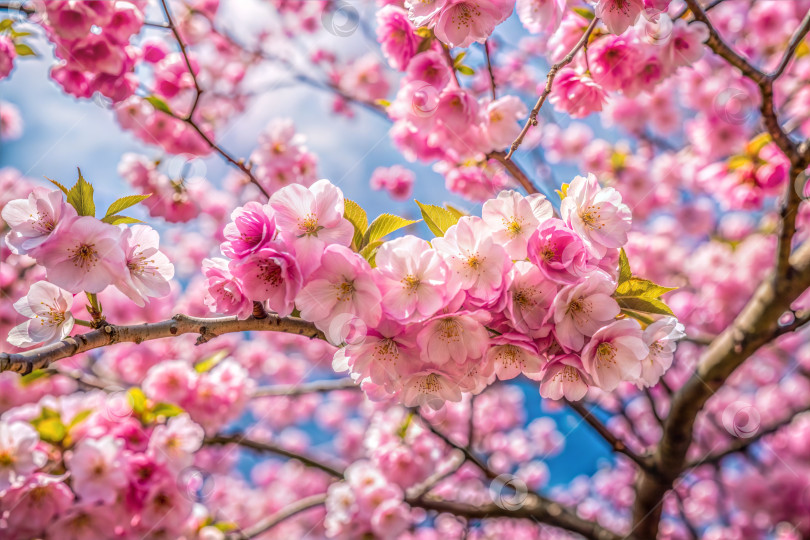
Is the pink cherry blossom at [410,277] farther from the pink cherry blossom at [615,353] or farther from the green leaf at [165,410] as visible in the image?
the green leaf at [165,410]

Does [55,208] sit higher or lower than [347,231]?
lower

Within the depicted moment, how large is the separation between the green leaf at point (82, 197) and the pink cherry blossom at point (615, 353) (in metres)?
1.00

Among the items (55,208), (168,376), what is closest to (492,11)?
(55,208)

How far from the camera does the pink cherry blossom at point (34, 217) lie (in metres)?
0.98

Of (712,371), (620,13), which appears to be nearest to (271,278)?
(620,13)

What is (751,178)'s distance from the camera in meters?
2.53

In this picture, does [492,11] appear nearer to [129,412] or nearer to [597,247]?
[597,247]

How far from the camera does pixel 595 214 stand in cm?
100

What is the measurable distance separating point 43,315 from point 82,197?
262mm

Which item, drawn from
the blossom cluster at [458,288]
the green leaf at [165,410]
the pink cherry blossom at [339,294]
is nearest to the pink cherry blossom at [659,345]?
the blossom cluster at [458,288]

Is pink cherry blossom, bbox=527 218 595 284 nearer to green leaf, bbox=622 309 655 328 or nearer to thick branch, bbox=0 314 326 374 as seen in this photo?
green leaf, bbox=622 309 655 328

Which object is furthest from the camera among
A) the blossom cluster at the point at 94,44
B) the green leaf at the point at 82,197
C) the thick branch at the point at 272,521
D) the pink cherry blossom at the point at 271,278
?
the thick branch at the point at 272,521

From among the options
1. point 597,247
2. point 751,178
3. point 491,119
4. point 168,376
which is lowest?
point 168,376

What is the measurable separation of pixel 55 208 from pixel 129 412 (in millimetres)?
1320
